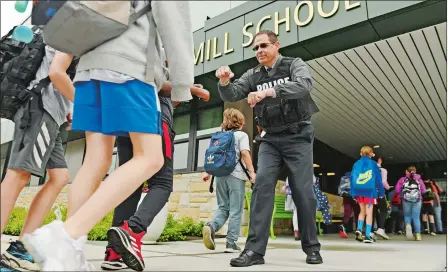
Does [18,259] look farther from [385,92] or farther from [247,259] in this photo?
[385,92]

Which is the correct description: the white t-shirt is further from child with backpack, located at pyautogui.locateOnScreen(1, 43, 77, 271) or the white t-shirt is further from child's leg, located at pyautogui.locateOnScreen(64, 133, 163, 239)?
child's leg, located at pyautogui.locateOnScreen(64, 133, 163, 239)

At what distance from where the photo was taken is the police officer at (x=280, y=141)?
7.64 feet

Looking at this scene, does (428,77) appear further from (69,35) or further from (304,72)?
(69,35)

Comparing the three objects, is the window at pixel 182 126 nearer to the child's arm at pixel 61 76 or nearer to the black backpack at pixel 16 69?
the black backpack at pixel 16 69

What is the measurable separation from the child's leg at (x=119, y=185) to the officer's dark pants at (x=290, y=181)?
1.02 metres

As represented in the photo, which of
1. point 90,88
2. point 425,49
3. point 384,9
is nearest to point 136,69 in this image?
point 90,88

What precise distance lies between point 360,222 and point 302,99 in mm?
4110

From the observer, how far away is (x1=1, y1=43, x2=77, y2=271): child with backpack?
1855mm

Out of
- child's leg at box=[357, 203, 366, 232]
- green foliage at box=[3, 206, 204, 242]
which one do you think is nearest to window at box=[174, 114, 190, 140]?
green foliage at box=[3, 206, 204, 242]

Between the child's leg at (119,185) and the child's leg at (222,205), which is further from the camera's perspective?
the child's leg at (222,205)

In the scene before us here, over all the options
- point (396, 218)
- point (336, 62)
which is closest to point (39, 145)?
point (336, 62)

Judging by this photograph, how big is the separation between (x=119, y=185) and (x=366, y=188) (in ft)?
17.0

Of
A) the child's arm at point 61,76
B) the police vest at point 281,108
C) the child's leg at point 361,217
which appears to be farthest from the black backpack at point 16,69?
the child's leg at point 361,217

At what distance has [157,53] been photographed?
167 cm
